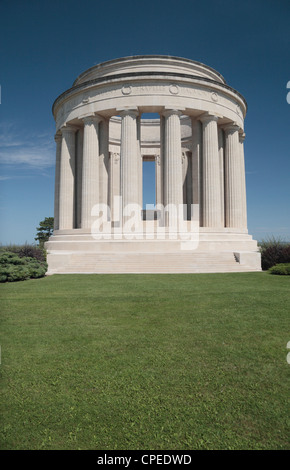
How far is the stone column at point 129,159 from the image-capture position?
108 ft

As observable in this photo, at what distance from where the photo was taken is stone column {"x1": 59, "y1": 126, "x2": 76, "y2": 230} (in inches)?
1531

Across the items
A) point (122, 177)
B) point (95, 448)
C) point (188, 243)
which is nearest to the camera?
point (95, 448)

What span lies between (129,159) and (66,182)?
10.6 metres

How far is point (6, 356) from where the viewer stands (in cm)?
673

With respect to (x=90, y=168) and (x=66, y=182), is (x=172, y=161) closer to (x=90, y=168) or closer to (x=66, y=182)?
(x=90, y=168)

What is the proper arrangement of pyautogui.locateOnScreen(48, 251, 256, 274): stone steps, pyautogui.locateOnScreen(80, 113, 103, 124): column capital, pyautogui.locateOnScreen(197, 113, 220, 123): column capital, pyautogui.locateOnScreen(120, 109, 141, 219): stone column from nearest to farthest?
pyautogui.locateOnScreen(48, 251, 256, 274): stone steps → pyautogui.locateOnScreen(120, 109, 141, 219): stone column → pyautogui.locateOnScreen(80, 113, 103, 124): column capital → pyautogui.locateOnScreen(197, 113, 220, 123): column capital

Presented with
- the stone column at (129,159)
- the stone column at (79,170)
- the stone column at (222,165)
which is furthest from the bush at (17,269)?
the stone column at (222,165)

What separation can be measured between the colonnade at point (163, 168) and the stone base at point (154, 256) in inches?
173

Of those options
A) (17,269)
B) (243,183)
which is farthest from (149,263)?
(243,183)

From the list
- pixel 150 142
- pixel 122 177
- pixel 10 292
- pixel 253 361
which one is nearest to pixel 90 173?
pixel 122 177

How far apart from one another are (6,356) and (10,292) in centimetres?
920

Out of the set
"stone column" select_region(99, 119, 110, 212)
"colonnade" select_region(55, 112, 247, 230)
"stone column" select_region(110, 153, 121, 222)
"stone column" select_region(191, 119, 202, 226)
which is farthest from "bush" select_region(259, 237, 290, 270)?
"stone column" select_region(110, 153, 121, 222)

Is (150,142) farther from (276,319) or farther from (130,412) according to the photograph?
(130,412)

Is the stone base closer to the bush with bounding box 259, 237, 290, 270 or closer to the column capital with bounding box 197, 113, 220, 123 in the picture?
the bush with bounding box 259, 237, 290, 270
